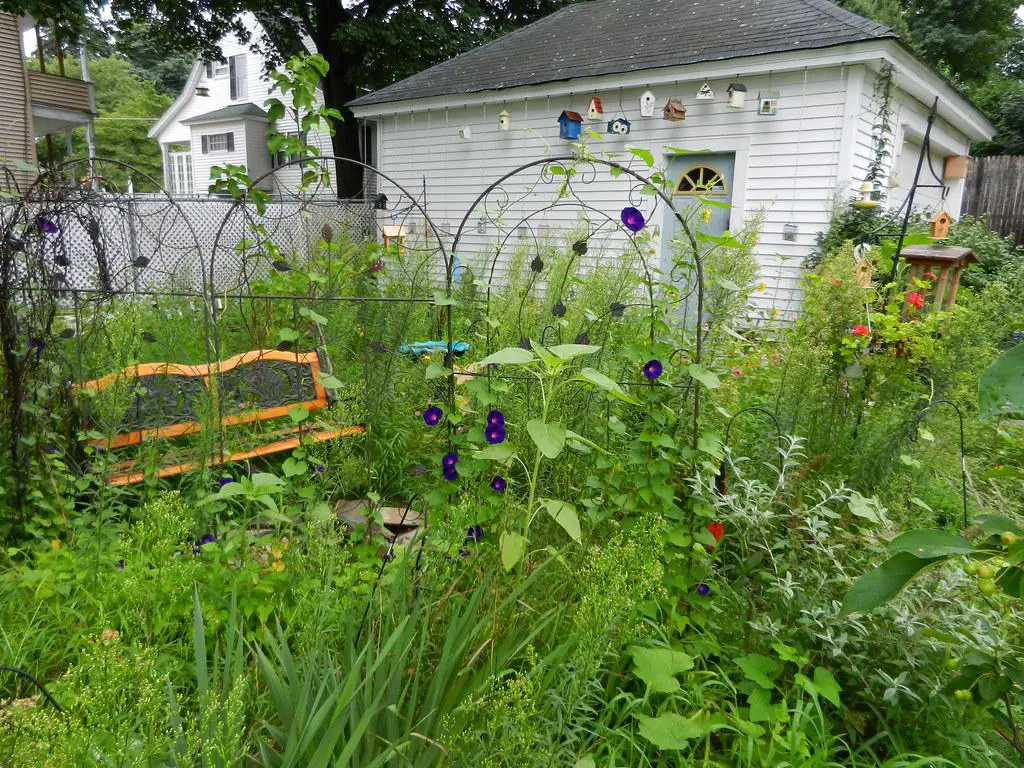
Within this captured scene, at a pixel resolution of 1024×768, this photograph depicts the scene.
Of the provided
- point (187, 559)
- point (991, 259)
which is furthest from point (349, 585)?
point (991, 259)

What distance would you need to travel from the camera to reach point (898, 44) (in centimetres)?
614

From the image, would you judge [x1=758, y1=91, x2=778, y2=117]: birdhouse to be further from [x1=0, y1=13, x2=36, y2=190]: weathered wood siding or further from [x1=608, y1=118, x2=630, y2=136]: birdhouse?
[x1=0, y1=13, x2=36, y2=190]: weathered wood siding

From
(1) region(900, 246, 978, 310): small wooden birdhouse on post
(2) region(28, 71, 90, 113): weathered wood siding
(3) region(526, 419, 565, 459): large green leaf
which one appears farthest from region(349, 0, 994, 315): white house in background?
(2) region(28, 71, 90, 113): weathered wood siding

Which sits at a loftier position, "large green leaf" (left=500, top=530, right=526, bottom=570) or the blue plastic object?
the blue plastic object

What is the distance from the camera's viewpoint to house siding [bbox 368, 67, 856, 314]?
6.56 m

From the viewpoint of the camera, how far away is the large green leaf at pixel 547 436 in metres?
1.46

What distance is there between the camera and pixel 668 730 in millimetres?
1481

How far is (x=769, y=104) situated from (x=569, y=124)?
2.25 m

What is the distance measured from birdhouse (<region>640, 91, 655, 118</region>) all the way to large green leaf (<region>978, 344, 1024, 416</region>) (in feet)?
24.6

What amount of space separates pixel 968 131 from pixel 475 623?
1124 cm

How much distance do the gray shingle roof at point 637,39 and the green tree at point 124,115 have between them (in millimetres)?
19957

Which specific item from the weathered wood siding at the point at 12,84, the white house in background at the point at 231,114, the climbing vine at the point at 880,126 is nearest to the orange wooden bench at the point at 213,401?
the climbing vine at the point at 880,126

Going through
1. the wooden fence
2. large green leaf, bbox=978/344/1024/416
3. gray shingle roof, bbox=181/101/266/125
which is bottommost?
large green leaf, bbox=978/344/1024/416

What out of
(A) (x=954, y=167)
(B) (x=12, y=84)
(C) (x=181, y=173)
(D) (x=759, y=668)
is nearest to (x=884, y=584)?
(D) (x=759, y=668)
